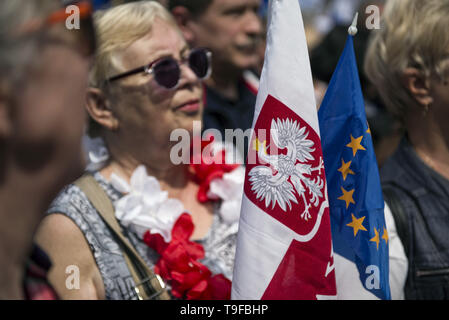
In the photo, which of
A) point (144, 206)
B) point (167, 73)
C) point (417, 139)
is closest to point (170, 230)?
point (144, 206)

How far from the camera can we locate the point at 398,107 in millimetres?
2564

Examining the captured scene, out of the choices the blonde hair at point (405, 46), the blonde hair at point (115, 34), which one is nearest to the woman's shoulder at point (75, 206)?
the blonde hair at point (115, 34)

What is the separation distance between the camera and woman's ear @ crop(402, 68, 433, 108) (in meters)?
2.42

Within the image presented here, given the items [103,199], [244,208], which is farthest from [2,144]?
[103,199]

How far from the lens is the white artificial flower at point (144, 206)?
2182 millimetres

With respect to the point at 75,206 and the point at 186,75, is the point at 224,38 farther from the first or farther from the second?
the point at 75,206

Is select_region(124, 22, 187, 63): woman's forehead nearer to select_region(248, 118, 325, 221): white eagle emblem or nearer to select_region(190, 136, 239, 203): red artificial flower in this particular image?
select_region(190, 136, 239, 203): red artificial flower

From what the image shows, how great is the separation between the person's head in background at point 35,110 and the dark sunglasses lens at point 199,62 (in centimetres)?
126

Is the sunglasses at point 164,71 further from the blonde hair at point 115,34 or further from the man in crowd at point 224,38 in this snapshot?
the man in crowd at point 224,38

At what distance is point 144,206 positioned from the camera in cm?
225

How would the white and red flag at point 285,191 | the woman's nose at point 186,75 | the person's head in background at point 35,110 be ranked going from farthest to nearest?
the woman's nose at point 186,75
the white and red flag at point 285,191
the person's head in background at point 35,110

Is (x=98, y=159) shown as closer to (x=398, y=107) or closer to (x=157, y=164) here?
(x=157, y=164)

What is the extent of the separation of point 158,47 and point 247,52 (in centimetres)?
119

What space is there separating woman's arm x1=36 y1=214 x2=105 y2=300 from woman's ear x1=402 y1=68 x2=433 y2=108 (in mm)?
1444
